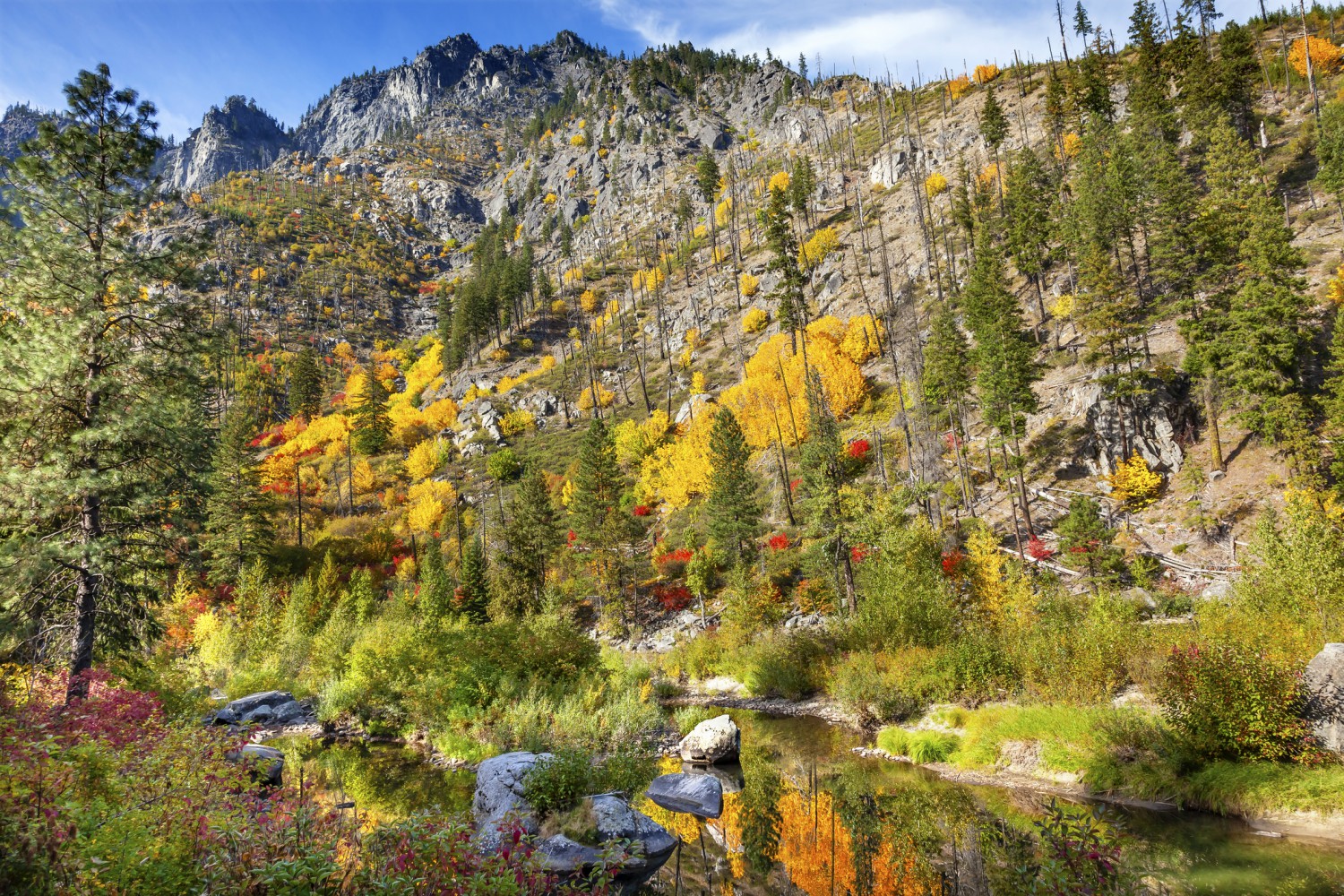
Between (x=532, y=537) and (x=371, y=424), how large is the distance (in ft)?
152

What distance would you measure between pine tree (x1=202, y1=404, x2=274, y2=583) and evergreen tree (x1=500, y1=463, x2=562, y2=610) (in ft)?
67.9

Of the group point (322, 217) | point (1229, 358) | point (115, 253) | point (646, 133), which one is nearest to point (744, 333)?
point (1229, 358)

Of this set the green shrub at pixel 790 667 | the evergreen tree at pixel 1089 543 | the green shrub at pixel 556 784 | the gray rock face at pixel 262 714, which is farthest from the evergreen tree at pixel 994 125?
the gray rock face at pixel 262 714

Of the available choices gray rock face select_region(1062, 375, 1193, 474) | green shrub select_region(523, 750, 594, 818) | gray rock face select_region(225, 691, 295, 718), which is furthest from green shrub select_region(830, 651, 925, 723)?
gray rock face select_region(1062, 375, 1193, 474)

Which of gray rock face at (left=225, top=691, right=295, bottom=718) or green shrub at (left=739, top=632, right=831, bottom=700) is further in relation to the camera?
green shrub at (left=739, top=632, right=831, bottom=700)

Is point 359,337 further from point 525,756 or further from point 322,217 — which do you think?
point 525,756

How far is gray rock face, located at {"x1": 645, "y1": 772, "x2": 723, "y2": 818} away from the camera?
14.5 meters

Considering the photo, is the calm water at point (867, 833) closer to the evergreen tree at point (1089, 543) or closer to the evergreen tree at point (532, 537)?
the evergreen tree at point (1089, 543)

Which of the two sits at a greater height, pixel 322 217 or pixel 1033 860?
pixel 322 217

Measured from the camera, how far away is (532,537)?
4588cm

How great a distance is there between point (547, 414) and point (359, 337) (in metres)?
63.2

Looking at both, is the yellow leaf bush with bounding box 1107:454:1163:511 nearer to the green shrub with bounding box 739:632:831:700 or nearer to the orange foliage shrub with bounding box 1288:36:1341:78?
the green shrub with bounding box 739:632:831:700

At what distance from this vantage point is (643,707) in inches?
864

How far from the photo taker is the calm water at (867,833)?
10281 millimetres
